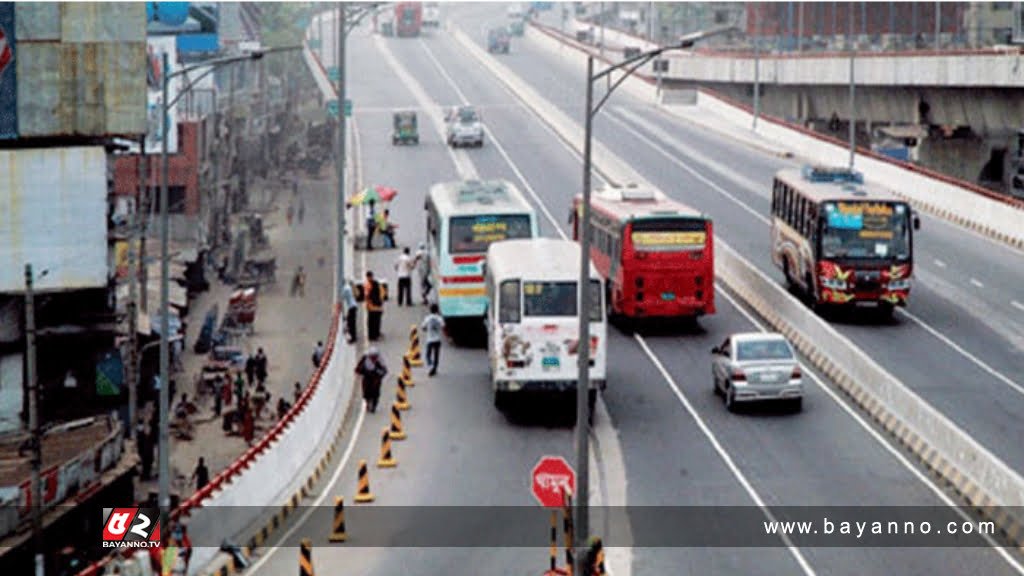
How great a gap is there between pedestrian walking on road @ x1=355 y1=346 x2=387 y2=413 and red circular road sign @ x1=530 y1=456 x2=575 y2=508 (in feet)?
36.2

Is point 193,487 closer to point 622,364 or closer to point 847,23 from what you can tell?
point 622,364

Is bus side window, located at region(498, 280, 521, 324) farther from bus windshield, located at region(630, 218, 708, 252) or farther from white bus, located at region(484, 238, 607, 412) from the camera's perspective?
bus windshield, located at region(630, 218, 708, 252)

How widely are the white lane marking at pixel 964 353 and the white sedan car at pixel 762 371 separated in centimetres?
524

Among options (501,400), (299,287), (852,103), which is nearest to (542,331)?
(501,400)

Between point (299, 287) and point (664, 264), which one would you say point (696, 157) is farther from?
point (664, 264)

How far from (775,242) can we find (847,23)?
2830 inches

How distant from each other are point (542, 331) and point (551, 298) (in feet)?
2.42

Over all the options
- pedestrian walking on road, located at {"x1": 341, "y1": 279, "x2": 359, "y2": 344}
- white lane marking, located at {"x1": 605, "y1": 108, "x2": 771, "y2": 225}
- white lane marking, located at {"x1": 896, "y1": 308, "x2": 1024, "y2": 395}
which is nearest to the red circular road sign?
white lane marking, located at {"x1": 896, "y1": 308, "x2": 1024, "y2": 395}

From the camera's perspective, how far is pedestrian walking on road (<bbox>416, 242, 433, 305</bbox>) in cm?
4882

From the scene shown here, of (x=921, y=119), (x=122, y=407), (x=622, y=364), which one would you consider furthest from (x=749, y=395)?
(x=921, y=119)

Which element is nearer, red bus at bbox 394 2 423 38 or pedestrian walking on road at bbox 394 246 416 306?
pedestrian walking on road at bbox 394 246 416 306

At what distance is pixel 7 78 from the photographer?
1919 inches

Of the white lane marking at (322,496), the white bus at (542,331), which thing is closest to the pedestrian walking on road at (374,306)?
the white lane marking at (322,496)

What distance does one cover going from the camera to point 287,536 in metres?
29.2
